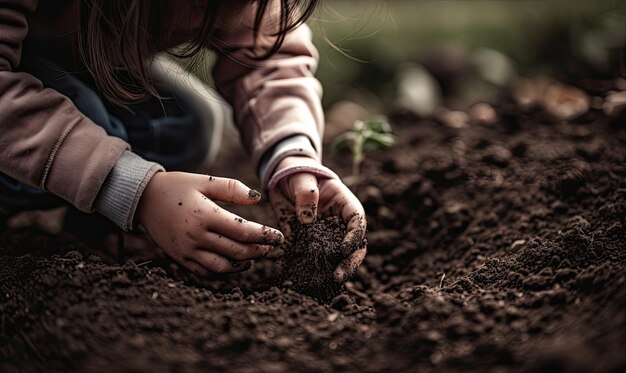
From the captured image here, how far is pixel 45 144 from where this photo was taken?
1451 millimetres

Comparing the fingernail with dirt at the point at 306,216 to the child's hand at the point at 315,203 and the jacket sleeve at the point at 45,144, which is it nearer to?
the child's hand at the point at 315,203

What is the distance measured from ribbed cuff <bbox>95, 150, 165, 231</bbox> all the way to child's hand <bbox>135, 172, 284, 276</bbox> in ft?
0.09

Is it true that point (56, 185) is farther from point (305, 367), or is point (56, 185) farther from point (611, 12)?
point (611, 12)

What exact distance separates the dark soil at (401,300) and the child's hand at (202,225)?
0.29ft

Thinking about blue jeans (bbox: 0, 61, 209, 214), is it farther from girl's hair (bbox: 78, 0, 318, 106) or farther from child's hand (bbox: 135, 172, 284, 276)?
child's hand (bbox: 135, 172, 284, 276)

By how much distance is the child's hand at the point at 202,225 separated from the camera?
1.44m

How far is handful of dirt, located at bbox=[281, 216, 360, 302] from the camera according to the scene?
1.48m

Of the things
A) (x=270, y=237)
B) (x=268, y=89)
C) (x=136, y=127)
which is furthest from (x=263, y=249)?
(x=136, y=127)

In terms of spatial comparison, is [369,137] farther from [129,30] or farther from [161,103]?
[129,30]

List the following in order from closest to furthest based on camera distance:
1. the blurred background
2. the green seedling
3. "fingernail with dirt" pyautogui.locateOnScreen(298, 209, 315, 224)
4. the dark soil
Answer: the dark soil → "fingernail with dirt" pyautogui.locateOnScreen(298, 209, 315, 224) → the green seedling → the blurred background

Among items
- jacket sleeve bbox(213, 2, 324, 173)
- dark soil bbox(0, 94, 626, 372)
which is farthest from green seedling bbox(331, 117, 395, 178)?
dark soil bbox(0, 94, 626, 372)

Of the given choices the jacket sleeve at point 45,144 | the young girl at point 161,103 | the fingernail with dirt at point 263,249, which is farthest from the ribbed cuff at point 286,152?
the jacket sleeve at point 45,144

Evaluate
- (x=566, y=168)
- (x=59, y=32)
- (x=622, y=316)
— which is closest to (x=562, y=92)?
(x=566, y=168)

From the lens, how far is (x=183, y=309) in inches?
49.4
